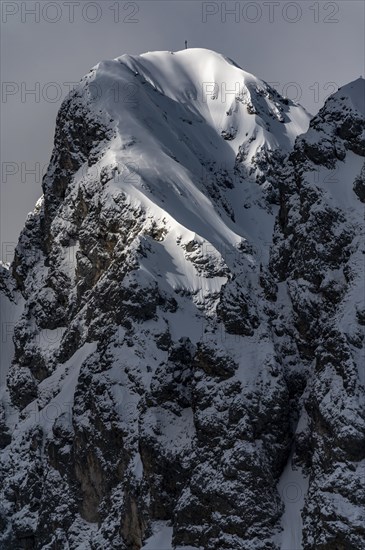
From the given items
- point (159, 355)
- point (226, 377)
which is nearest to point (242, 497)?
point (226, 377)

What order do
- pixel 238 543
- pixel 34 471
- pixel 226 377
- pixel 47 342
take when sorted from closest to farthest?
pixel 238 543, pixel 226 377, pixel 34 471, pixel 47 342

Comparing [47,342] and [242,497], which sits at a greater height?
[47,342]

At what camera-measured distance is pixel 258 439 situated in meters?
121

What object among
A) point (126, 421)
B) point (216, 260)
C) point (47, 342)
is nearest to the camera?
point (126, 421)

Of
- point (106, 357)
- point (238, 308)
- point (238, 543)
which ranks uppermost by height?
point (106, 357)

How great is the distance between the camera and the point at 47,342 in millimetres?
197000

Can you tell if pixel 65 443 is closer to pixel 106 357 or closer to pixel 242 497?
pixel 106 357

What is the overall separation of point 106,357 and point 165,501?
101ft

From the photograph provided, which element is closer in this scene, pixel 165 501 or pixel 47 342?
pixel 165 501

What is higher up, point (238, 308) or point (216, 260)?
point (216, 260)

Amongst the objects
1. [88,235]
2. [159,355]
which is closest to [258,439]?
[159,355]

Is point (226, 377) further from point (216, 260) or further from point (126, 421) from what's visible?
point (216, 260)

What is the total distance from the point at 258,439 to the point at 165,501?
1228 cm

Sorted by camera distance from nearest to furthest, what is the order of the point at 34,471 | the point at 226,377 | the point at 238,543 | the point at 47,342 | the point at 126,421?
the point at 238,543
the point at 226,377
the point at 126,421
the point at 34,471
the point at 47,342
